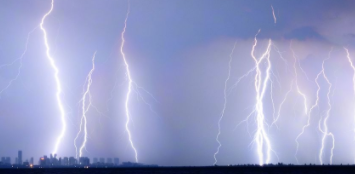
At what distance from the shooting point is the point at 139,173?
61.7 metres

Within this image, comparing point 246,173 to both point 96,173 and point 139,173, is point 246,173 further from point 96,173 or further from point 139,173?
point 96,173

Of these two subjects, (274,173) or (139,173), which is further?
(139,173)

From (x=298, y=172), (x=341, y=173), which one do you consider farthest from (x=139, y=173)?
(x=341, y=173)

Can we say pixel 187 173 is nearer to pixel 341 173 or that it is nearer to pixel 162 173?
pixel 162 173

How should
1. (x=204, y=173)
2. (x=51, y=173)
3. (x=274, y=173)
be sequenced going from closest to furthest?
1. (x=274, y=173)
2. (x=204, y=173)
3. (x=51, y=173)

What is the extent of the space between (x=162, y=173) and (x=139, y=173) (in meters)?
3.91

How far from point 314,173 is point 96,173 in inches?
984

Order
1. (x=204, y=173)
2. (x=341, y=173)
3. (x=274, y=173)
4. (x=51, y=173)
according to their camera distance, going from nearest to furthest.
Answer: (x=341, y=173), (x=274, y=173), (x=204, y=173), (x=51, y=173)

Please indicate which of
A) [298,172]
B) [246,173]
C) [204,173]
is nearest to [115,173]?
[204,173]

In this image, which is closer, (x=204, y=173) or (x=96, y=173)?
(x=204, y=173)

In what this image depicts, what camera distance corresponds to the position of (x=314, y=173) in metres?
55.8

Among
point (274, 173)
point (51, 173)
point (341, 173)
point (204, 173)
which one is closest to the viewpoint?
point (341, 173)

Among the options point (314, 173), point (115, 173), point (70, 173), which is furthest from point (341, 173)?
point (70, 173)

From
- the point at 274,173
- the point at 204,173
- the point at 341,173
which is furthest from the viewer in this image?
the point at 204,173
